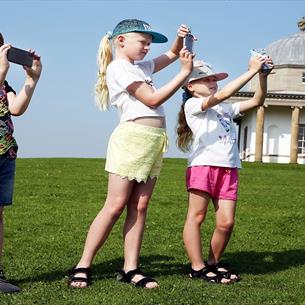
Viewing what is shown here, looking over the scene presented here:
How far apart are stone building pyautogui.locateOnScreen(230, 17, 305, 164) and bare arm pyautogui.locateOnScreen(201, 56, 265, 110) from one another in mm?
39829

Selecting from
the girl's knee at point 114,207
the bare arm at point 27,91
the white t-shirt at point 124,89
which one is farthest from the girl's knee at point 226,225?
the bare arm at point 27,91

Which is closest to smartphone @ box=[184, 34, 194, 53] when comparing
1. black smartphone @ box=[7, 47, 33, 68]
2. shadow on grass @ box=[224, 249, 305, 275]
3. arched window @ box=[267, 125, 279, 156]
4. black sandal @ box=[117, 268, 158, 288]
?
black smartphone @ box=[7, 47, 33, 68]

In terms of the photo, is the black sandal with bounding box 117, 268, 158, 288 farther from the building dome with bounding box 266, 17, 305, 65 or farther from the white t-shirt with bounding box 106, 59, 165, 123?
the building dome with bounding box 266, 17, 305, 65

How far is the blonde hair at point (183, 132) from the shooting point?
19.3ft

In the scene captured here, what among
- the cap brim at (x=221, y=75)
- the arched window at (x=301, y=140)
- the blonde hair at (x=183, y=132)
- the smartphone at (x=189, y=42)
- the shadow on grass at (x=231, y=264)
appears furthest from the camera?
the arched window at (x=301, y=140)

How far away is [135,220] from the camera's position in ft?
17.4

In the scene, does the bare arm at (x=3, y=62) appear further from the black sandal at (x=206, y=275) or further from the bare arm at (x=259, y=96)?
the black sandal at (x=206, y=275)

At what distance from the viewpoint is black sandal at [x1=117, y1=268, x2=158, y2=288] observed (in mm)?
5062

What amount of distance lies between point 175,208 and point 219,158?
552 centimetres

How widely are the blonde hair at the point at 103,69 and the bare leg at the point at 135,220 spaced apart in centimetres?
72

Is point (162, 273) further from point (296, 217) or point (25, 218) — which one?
point (296, 217)

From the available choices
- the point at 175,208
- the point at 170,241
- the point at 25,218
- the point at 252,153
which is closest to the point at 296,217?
the point at 175,208

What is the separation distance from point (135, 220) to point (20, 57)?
1.55 m

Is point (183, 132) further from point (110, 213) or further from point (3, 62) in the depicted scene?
point (3, 62)
